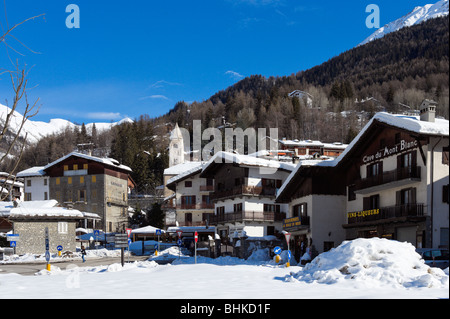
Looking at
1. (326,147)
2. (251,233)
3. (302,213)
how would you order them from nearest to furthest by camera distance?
(302,213) < (251,233) < (326,147)

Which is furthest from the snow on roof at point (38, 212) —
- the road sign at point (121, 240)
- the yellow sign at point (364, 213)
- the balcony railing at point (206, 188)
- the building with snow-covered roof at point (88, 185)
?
the yellow sign at point (364, 213)

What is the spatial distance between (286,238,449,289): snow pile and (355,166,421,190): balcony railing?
453 inches

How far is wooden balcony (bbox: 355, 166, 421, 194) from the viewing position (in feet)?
102

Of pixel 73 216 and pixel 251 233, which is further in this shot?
pixel 73 216

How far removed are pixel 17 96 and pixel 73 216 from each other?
48629mm

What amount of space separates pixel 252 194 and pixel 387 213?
19628mm

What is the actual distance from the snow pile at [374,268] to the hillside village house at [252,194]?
3144 centimetres

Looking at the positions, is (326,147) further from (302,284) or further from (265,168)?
(302,284)

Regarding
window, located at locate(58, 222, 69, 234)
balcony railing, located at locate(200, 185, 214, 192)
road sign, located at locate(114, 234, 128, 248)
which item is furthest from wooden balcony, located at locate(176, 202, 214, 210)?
road sign, located at locate(114, 234, 128, 248)

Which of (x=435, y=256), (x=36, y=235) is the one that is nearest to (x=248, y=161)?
(x=36, y=235)

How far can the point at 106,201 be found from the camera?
250 ft

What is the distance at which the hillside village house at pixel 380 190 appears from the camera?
29.8m

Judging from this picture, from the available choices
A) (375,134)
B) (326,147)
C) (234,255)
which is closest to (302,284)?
(375,134)

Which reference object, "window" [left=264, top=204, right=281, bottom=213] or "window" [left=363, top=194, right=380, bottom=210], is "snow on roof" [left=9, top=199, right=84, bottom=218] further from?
"window" [left=363, top=194, right=380, bottom=210]
